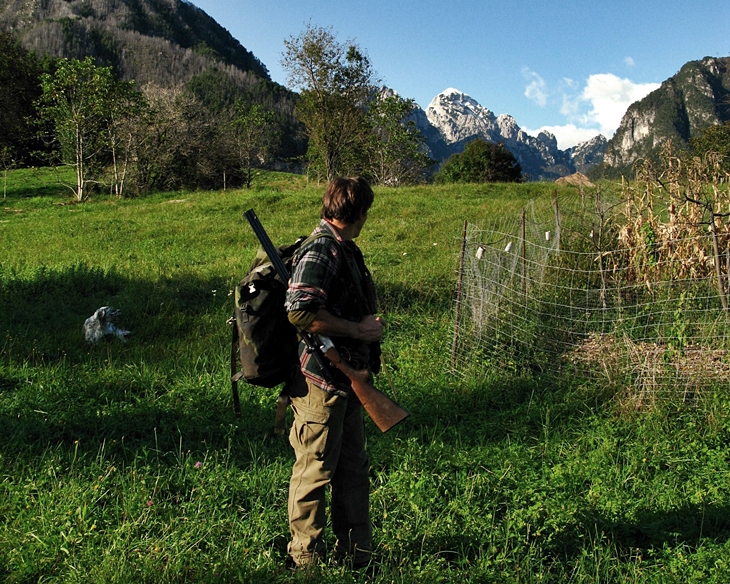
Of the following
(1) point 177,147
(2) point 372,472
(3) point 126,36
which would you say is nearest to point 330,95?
(1) point 177,147

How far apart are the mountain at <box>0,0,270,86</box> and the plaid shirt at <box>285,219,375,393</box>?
8269cm

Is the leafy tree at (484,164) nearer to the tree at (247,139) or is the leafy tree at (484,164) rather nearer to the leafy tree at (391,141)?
the leafy tree at (391,141)

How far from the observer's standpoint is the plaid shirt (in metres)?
2.35

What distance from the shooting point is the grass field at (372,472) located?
275 centimetres

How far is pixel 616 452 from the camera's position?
3918 mm

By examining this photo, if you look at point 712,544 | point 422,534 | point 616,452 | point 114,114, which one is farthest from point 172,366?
point 114,114

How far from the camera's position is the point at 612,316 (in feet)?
20.4

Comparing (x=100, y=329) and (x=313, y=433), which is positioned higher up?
(x=313, y=433)

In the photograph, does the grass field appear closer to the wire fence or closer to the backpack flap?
the wire fence

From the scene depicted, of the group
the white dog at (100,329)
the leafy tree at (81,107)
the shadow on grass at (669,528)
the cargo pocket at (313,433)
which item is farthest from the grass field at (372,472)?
the leafy tree at (81,107)

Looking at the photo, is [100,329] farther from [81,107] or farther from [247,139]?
[247,139]

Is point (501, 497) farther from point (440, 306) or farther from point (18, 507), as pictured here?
point (440, 306)

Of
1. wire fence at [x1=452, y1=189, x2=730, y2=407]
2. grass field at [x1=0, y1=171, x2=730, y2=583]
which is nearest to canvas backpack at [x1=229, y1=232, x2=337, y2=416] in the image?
grass field at [x1=0, y1=171, x2=730, y2=583]

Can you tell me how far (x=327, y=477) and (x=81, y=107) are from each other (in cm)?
2323
